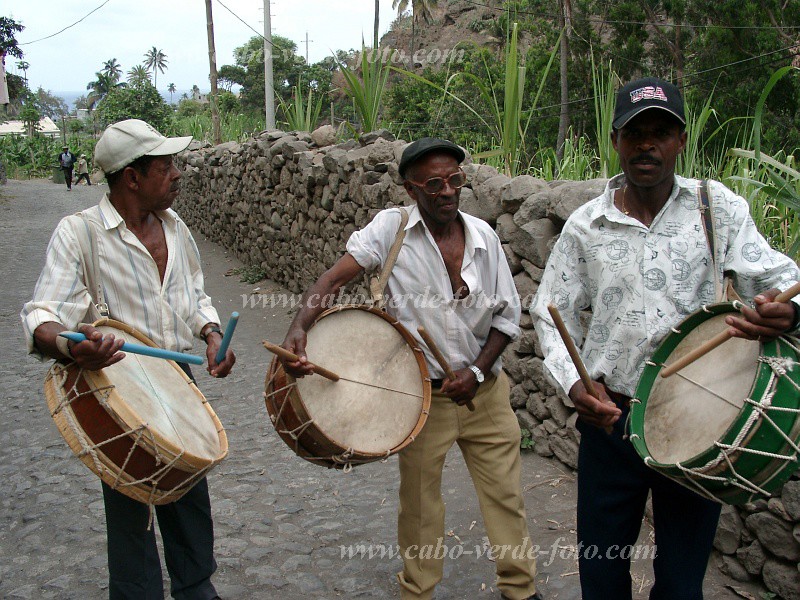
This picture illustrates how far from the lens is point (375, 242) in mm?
2836

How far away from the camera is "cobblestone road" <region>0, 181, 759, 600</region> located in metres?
3.37

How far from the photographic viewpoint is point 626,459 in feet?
7.41

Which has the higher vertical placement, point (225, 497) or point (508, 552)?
point (508, 552)

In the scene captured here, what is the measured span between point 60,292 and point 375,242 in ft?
3.53

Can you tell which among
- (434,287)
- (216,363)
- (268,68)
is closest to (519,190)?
(434,287)

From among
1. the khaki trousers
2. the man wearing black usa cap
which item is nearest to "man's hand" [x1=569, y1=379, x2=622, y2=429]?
the man wearing black usa cap

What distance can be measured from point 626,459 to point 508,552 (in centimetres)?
90

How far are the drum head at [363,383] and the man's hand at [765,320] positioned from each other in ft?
4.00

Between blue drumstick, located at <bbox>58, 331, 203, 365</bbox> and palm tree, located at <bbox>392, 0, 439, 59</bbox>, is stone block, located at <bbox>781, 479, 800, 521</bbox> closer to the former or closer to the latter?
blue drumstick, located at <bbox>58, 331, 203, 365</bbox>

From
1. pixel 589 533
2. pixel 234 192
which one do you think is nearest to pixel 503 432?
pixel 589 533

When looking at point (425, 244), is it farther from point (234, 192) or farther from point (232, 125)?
point (232, 125)

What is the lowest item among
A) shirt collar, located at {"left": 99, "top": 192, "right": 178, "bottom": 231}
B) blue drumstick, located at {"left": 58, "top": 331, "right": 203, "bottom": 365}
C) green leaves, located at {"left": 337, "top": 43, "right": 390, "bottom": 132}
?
blue drumstick, located at {"left": 58, "top": 331, "right": 203, "bottom": 365}

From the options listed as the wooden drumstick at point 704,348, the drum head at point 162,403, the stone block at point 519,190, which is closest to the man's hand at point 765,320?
the wooden drumstick at point 704,348

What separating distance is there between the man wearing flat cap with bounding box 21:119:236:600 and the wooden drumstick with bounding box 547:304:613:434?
120cm
